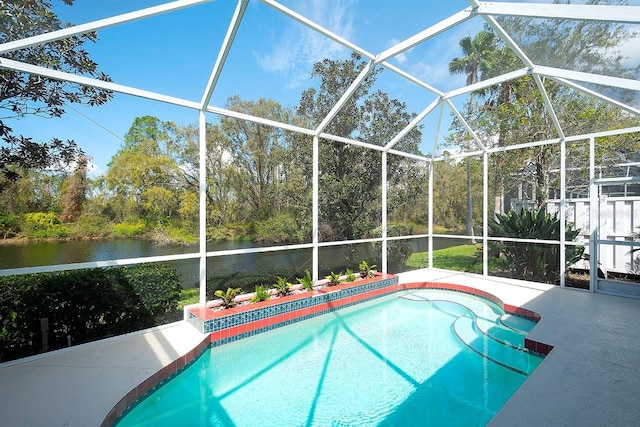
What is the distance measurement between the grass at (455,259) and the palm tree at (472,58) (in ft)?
2.04

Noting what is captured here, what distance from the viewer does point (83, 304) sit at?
13.4 feet

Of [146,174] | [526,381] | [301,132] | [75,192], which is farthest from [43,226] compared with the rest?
[526,381]

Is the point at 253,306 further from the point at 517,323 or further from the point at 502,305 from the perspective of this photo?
the point at 502,305

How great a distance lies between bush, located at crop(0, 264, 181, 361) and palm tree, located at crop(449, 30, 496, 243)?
23.3 ft

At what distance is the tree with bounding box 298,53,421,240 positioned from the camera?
7.31 m

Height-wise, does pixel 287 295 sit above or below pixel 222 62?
below

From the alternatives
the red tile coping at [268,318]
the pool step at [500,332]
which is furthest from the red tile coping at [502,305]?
the pool step at [500,332]

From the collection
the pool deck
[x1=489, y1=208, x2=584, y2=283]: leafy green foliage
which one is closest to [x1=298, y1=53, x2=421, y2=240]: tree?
[x1=489, y1=208, x2=584, y2=283]: leafy green foliage

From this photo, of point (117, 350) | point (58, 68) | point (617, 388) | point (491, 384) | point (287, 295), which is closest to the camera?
point (617, 388)

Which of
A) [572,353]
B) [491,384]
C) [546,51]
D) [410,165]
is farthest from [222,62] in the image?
[410,165]

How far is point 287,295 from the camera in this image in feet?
19.1

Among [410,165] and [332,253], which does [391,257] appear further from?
[410,165]

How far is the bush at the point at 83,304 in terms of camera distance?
3.58 m

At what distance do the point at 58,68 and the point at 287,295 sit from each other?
474cm
